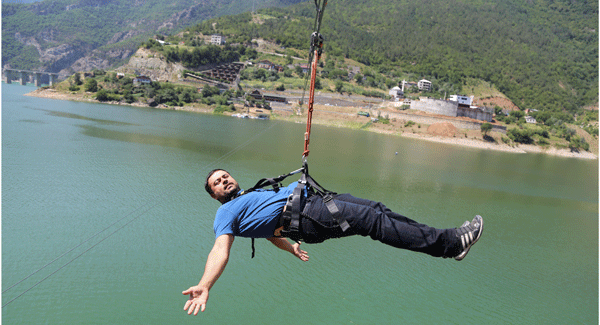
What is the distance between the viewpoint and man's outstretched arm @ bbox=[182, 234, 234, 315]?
2.07 m

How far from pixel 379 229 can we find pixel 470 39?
449 ft

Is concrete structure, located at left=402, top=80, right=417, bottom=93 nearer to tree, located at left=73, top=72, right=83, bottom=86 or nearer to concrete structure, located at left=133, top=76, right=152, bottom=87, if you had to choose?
concrete structure, located at left=133, top=76, right=152, bottom=87

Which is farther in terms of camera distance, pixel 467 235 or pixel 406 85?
pixel 406 85

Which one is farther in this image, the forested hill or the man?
the forested hill

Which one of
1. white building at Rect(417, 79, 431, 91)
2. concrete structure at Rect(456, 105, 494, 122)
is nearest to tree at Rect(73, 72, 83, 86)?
concrete structure at Rect(456, 105, 494, 122)

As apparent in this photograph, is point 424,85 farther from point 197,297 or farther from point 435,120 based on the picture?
point 197,297

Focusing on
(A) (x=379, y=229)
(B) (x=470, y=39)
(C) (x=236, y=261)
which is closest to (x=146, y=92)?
(C) (x=236, y=261)

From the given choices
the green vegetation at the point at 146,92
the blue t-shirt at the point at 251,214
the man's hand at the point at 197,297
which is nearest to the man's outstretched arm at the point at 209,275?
the man's hand at the point at 197,297

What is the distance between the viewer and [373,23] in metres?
136

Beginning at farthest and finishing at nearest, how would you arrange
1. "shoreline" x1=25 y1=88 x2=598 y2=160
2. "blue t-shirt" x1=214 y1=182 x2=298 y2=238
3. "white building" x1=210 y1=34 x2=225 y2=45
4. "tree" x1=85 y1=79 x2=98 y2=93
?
"white building" x1=210 y1=34 x2=225 y2=45 → "tree" x1=85 y1=79 x2=98 y2=93 → "shoreline" x1=25 y1=88 x2=598 y2=160 → "blue t-shirt" x1=214 y1=182 x2=298 y2=238

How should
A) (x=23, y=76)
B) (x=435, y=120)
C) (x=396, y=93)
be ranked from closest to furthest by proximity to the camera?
(x=435, y=120), (x=396, y=93), (x=23, y=76)

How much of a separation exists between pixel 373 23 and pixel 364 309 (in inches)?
5657

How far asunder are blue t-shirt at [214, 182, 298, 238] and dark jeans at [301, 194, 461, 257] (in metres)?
0.24

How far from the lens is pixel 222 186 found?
2762 millimetres
